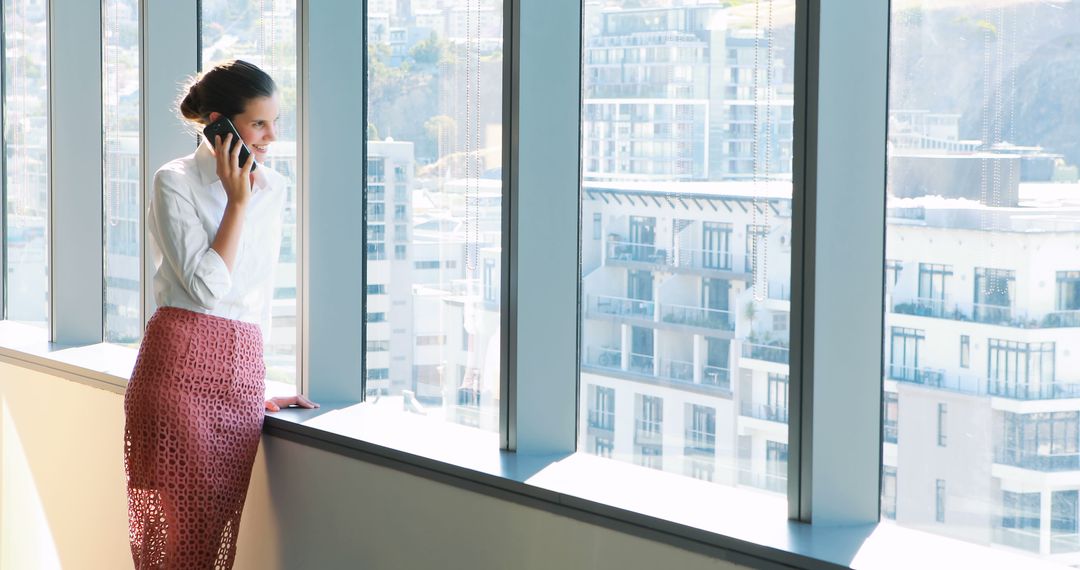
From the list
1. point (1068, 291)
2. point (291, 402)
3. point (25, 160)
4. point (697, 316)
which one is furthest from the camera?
point (25, 160)

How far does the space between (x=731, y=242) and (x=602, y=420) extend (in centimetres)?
59

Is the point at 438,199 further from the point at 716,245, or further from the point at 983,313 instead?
the point at 983,313

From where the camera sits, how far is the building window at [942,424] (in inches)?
80.0

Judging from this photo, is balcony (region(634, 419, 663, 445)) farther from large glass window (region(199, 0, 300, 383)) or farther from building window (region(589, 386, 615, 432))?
large glass window (region(199, 0, 300, 383))

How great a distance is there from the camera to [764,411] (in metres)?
2.27

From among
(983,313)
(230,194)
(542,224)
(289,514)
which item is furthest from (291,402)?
(983,313)

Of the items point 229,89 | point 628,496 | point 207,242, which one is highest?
point 229,89

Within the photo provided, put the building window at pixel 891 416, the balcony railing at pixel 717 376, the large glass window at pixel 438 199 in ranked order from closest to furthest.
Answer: the building window at pixel 891 416 → the balcony railing at pixel 717 376 → the large glass window at pixel 438 199

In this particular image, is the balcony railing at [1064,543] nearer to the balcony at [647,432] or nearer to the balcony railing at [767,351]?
the balcony railing at [767,351]

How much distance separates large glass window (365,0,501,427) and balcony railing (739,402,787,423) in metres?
0.75

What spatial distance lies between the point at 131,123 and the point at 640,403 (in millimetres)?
2635

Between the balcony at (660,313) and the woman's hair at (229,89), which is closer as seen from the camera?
the balcony at (660,313)

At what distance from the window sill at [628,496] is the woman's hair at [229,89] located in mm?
875

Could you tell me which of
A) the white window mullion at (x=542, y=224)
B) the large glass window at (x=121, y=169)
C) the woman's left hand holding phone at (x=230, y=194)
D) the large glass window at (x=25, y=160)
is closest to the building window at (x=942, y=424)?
the white window mullion at (x=542, y=224)
